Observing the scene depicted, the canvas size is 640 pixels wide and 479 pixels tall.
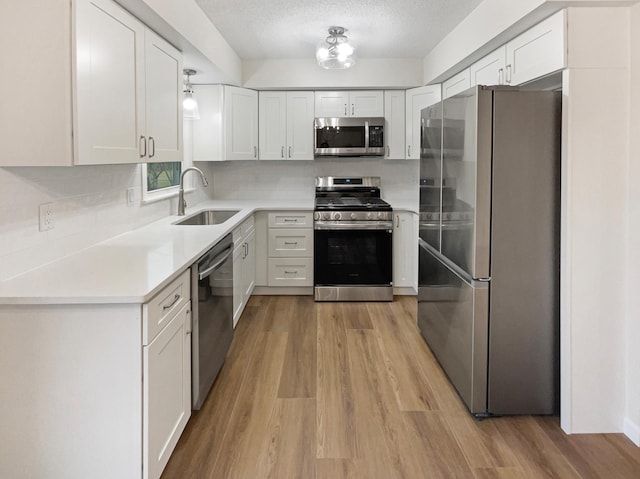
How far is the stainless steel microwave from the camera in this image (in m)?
5.07

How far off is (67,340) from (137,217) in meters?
1.61

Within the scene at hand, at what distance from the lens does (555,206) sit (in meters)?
2.49

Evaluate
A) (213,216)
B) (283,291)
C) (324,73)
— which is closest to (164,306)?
(213,216)

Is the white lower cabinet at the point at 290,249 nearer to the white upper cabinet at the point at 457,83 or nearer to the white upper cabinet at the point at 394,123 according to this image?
the white upper cabinet at the point at 394,123

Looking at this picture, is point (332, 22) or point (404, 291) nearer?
point (332, 22)

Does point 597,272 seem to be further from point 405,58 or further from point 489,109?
point 405,58

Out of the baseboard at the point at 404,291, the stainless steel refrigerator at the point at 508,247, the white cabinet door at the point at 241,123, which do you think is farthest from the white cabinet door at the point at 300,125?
the stainless steel refrigerator at the point at 508,247

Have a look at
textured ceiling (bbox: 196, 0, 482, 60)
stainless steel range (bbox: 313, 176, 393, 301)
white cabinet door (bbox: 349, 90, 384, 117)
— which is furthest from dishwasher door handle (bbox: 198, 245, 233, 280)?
white cabinet door (bbox: 349, 90, 384, 117)

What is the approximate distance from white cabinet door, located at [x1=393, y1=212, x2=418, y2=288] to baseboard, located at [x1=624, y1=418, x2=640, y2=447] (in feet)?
8.32

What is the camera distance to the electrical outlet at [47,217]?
2131mm

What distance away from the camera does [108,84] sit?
2.12 m

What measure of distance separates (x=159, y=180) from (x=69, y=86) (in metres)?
1.96

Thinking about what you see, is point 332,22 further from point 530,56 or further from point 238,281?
point 238,281

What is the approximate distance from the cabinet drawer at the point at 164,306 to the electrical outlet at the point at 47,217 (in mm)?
604
